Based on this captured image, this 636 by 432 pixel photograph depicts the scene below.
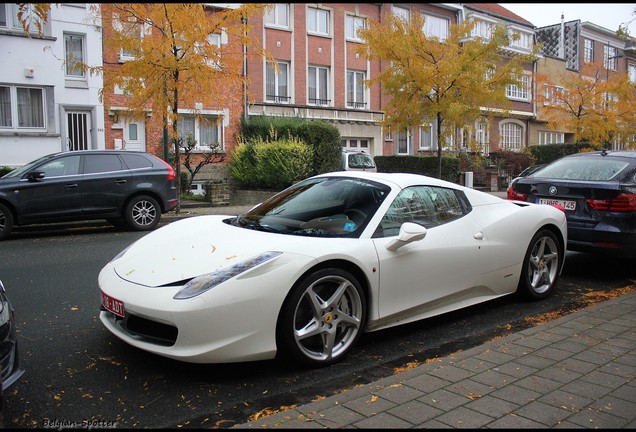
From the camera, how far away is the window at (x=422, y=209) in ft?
15.4

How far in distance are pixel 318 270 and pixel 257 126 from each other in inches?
802

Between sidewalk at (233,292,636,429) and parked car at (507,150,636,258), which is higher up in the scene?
parked car at (507,150,636,258)

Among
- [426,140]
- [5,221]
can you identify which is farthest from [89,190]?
[426,140]

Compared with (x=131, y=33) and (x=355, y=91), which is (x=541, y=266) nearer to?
(x=131, y=33)

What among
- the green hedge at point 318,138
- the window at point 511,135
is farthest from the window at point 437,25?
the green hedge at point 318,138

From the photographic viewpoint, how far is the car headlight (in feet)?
12.1

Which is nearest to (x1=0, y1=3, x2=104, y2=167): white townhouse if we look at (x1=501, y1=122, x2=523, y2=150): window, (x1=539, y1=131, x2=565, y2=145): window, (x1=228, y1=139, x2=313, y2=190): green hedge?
(x1=228, y1=139, x2=313, y2=190): green hedge

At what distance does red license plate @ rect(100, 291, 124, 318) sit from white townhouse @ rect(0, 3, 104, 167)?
17.2 meters

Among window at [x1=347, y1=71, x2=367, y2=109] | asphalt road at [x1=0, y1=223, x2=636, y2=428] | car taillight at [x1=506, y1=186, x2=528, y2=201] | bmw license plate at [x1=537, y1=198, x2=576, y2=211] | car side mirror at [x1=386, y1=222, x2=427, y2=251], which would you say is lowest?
asphalt road at [x1=0, y1=223, x2=636, y2=428]

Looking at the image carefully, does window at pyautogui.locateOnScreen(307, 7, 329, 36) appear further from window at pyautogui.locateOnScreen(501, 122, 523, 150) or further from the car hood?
the car hood

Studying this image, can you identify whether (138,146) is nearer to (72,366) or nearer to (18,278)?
(18,278)

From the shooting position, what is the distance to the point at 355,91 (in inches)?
1180

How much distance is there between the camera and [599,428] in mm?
2965

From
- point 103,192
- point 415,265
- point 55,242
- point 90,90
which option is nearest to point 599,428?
point 415,265
